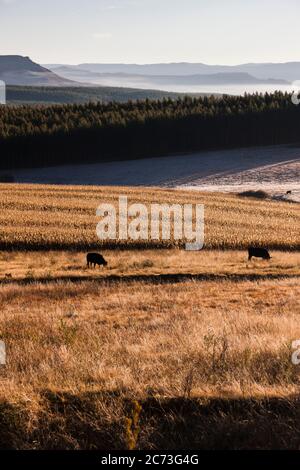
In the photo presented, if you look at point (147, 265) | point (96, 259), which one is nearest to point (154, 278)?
point (147, 265)

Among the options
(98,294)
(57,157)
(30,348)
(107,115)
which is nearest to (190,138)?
(107,115)

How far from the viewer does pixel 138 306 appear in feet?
63.8

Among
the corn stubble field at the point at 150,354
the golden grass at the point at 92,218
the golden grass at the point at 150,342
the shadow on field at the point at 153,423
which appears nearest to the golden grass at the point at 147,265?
the corn stubble field at the point at 150,354

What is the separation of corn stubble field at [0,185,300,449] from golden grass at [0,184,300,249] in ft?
18.7

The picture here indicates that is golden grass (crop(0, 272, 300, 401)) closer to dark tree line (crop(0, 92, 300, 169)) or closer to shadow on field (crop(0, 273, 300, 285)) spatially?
shadow on field (crop(0, 273, 300, 285))

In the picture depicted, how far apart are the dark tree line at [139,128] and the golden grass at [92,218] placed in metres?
41.8

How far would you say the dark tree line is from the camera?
108375 mm

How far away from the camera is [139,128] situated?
113188 millimetres

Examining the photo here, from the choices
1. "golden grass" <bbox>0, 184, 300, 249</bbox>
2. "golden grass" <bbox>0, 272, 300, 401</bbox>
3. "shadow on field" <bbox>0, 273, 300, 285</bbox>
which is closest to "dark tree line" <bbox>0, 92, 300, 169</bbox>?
"golden grass" <bbox>0, 184, 300, 249</bbox>

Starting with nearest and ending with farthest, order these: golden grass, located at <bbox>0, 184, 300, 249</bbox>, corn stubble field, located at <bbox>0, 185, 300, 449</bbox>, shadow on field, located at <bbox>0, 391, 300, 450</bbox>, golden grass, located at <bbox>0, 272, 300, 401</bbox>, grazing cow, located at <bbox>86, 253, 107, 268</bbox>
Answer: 1. shadow on field, located at <bbox>0, 391, 300, 450</bbox>
2. corn stubble field, located at <bbox>0, 185, 300, 449</bbox>
3. golden grass, located at <bbox>0, 272, 300, 401</bbox>
4. grazing cow, located at <bbox>86, 253, 107, 268</bbox>
5. golden grass, located at <bbox>0, 184, 300, 249</bbox>

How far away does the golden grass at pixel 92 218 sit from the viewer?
131 feet

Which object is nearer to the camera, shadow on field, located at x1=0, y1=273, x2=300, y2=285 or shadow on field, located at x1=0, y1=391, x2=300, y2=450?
shadow on field, located at x1=0, y1=391, x2=300, y2=450

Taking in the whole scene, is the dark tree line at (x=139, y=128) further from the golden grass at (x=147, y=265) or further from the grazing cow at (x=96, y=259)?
the grazing cow at (x=96, y=259)
